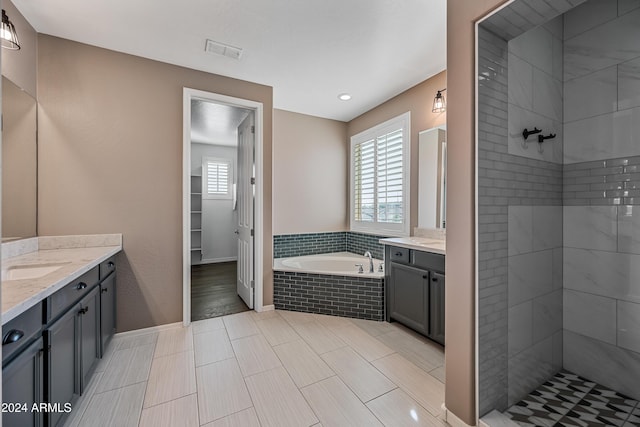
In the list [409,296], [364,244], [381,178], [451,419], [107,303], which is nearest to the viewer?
[451,419]

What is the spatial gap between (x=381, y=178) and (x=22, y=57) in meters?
3.58

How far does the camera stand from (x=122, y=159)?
2.75 meters

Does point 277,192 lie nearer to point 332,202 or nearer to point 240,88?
point 332,202

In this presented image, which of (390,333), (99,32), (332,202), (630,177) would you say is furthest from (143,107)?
(630,177)

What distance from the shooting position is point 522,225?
1888mm

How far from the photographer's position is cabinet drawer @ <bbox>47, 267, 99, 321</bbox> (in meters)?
1.55

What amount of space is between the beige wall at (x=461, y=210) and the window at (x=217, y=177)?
5.24m

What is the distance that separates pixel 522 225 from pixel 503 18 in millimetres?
1179

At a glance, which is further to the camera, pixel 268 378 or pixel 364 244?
pixel 364 244

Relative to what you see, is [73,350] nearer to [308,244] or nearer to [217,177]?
[308,244]

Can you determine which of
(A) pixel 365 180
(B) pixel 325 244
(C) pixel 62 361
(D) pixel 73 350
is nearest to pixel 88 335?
(D) pixel 73 350

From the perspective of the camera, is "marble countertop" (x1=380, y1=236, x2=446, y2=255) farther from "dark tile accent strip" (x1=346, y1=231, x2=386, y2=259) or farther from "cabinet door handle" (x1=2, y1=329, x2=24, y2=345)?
"cabinet door handle" (x1=2, y1=329, x2=24, y2=345)

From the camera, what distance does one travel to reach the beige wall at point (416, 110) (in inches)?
125

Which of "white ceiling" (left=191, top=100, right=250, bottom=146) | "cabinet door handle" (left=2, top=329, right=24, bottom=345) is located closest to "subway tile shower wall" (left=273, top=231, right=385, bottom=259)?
"white ceiling" (left=191, top=100, right=250, bottom=146)
